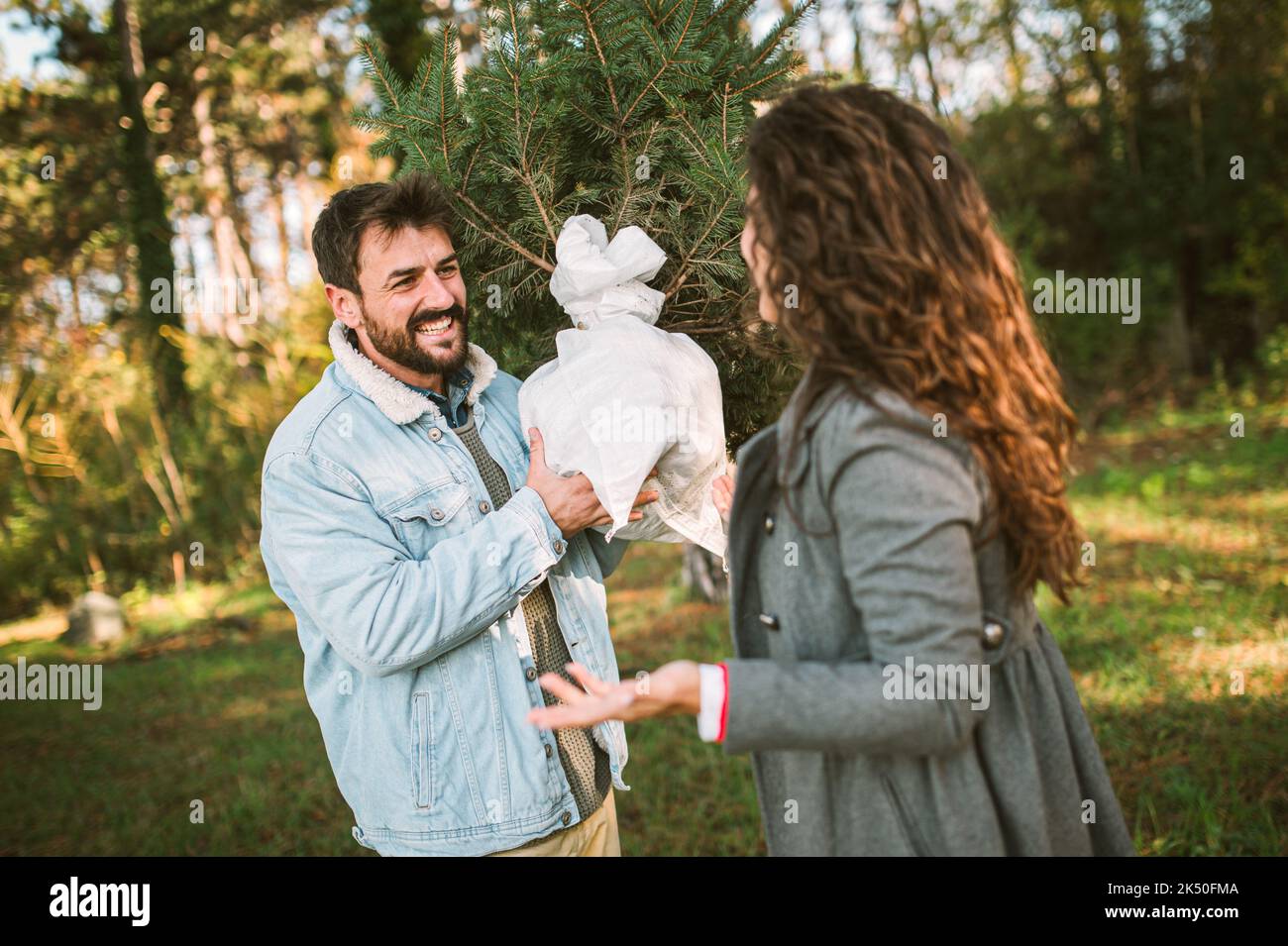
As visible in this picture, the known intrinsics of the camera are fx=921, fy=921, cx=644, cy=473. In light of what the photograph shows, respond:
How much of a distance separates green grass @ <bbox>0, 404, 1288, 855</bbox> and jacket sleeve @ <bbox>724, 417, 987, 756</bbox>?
9.25ft

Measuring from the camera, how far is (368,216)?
2.36 metres

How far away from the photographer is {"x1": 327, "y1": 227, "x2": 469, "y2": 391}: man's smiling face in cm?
235

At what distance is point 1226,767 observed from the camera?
4.06 m

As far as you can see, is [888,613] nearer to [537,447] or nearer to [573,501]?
[573,501]

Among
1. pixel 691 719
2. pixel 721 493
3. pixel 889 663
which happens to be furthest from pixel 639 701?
pixel 691 719

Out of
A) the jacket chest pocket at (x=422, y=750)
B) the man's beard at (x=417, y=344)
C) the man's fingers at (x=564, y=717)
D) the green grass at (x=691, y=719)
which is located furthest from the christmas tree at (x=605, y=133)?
the green grass at (x=691, y=719)

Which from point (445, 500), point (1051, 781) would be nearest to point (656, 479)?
point (445, 500)

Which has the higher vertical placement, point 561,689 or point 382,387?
point 382,387

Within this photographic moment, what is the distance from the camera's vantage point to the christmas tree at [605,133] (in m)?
2.23

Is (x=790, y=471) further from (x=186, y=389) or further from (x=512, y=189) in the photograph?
(x=186, y=389)

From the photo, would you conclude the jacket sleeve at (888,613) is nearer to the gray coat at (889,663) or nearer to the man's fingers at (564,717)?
the gray coat at (889,663)

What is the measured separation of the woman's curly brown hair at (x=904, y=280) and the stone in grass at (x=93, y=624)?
9.57 meters

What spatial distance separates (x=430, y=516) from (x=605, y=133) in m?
1.07

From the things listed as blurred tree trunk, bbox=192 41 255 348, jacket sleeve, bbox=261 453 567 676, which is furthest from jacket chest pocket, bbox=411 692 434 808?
blurred tree trunk, bbox=192 41 255 348
